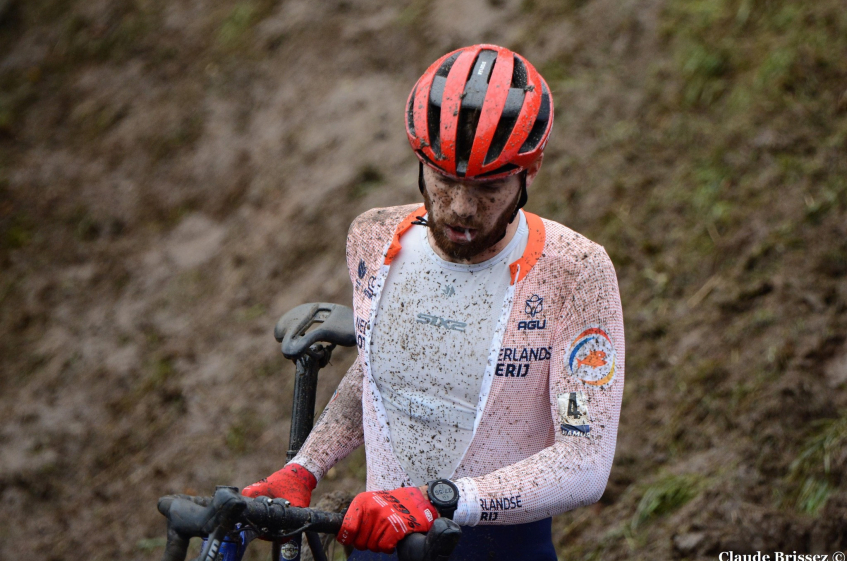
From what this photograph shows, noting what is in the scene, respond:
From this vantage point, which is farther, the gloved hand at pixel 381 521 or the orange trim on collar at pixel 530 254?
the orange trim on collar at pixel 530 254

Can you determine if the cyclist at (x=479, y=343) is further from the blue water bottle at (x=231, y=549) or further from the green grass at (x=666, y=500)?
the green grass at (x=666, y=500)

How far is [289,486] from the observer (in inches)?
109

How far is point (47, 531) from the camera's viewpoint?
20.8 ft

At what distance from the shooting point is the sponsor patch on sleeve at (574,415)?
2.52 meters

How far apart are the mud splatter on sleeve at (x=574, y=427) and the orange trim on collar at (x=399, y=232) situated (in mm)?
639

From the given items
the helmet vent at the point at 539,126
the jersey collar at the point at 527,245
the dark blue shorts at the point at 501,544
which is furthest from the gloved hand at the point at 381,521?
the helmet vent at the point at 539,126

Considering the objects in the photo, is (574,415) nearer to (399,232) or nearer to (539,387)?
(539,387)

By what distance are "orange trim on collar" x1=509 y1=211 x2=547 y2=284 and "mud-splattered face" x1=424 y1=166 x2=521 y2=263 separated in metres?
0.11

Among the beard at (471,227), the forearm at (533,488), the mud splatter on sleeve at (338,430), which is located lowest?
the mud splatter on sleeve at (338,430)

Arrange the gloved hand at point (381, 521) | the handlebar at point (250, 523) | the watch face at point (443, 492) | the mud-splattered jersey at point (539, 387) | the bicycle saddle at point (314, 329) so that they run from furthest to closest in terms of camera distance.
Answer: the bicycle saddle at point (314, 329)
the mud-splattered jersey at point (539, 387)
the watch face at point (443, 492)
the gloved hand at point (381, 521)
the handlebar at point (250, 523)

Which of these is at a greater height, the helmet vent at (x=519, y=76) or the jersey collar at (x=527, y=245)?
the helmet vent at (x=519, y=76)

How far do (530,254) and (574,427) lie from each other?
59 centimetres

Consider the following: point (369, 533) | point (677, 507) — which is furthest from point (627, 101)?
point (369, 533)

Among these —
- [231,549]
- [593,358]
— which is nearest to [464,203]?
[593,358]
